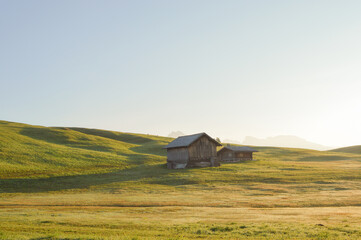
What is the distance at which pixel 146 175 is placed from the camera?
5719 cm

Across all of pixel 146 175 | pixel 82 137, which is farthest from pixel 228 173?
pixel 82 137

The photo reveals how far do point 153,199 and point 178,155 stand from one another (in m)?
38.1

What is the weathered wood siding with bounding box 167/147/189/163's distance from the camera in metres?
71.0

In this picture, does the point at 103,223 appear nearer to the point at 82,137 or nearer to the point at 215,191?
the point at 215,191

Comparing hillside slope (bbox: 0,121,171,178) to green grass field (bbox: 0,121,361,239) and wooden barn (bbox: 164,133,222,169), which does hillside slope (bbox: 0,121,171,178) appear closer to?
green grass field (bbox: 0,121,361,239)

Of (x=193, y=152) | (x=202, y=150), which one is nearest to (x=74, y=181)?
(x=193, y=152)

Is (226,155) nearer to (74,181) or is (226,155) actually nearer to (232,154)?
(232,154)

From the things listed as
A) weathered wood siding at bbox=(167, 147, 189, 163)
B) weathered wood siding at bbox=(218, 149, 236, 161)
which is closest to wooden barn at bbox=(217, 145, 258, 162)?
weathered wood siding at bbox=(218, 149, 236, 161)

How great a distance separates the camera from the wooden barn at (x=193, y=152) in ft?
232

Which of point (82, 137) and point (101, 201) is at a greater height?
point (82, 137)

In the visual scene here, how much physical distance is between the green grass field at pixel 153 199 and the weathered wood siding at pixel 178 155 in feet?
13.6

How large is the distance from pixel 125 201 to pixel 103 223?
14.0m

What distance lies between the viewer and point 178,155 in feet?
238

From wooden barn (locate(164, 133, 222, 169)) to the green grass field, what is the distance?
439 centimetres
